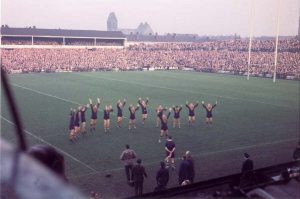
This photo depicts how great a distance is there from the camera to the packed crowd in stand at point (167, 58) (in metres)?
49.6

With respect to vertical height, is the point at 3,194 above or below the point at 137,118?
above

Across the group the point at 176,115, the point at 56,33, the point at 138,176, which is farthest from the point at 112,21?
the point at 138,176

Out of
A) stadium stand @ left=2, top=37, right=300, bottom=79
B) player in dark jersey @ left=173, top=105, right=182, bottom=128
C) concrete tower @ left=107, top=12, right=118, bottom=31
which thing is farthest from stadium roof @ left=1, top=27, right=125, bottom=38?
concrete tower @ left=107, top=12, right=118, bottom=31

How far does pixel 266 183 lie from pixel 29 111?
19762 millimetres

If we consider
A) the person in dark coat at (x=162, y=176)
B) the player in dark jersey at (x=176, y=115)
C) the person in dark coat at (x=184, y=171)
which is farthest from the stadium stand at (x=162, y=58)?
the person in dark coat at (x=162, y=176)

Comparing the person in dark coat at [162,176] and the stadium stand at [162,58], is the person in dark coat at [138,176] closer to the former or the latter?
the person in dark coat at [162,176]

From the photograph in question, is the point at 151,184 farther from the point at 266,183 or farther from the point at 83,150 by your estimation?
the point at 266,183

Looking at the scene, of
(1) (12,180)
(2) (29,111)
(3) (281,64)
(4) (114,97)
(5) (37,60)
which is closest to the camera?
(1) (12,180)

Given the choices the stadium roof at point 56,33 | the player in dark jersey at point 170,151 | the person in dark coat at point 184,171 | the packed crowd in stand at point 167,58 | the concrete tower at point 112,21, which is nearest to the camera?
the person in dark coat at point 184,171

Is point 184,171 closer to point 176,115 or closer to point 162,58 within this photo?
point 176,115

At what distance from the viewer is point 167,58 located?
208ft

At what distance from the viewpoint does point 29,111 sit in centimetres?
2136

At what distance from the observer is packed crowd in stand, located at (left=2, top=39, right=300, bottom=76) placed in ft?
163

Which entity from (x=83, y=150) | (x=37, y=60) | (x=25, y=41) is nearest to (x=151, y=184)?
(x=83, y=150)
